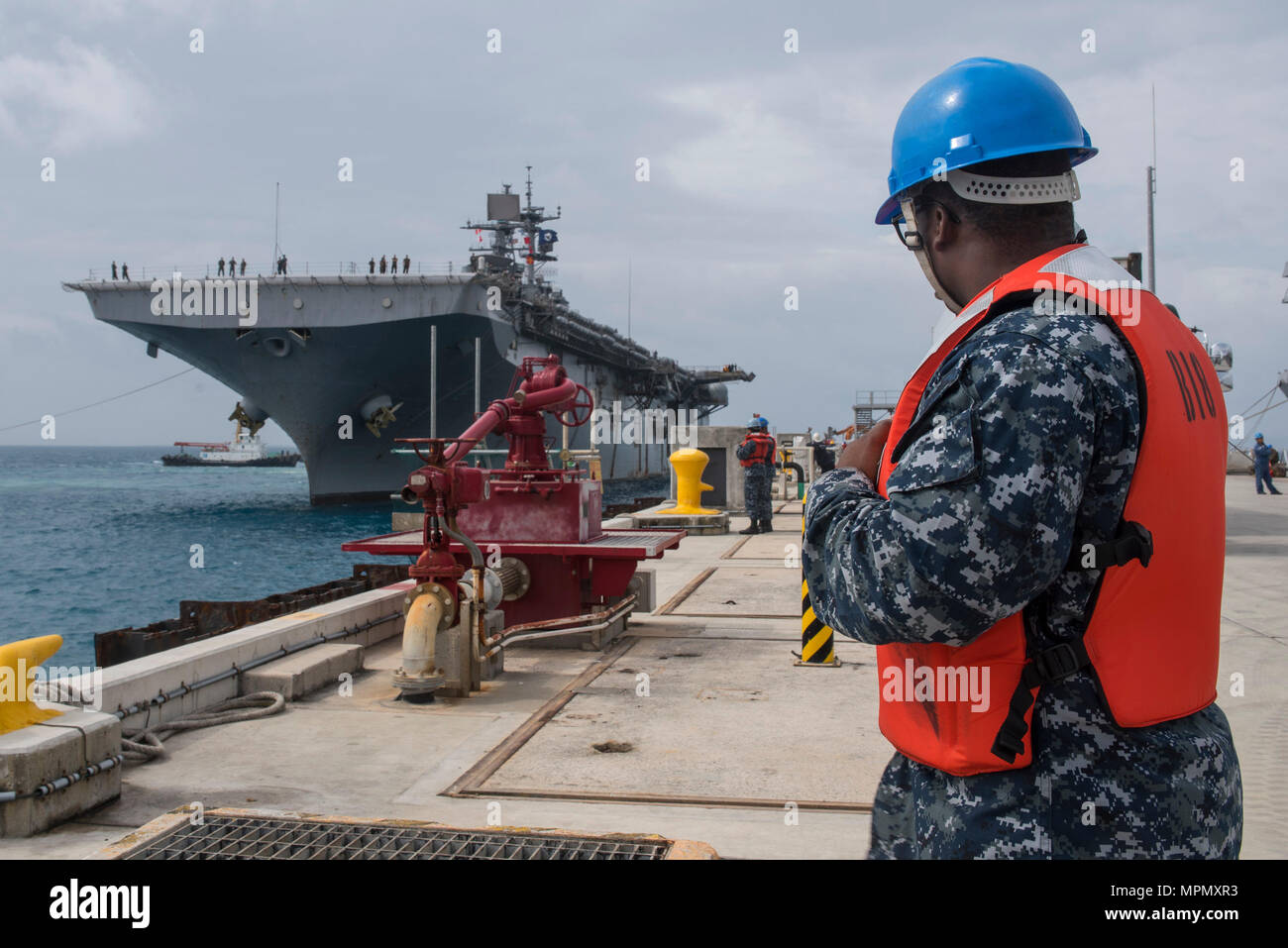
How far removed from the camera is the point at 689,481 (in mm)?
19156

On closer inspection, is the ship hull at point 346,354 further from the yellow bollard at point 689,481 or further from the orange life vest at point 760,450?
the orange life vest at point 760,450

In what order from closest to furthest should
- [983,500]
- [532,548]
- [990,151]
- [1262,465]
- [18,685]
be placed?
[983,500] < [990,151] < [18,685] < [532,548] < [1262,465]

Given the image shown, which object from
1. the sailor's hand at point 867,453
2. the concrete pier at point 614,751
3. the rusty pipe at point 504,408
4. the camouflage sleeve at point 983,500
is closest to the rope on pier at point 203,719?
the concrete pier at point 614,751

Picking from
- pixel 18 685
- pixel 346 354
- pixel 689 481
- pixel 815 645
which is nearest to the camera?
pixel 18 685

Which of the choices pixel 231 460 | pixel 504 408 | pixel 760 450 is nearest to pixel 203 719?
pixel 504 408

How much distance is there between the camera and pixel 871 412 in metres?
56.3

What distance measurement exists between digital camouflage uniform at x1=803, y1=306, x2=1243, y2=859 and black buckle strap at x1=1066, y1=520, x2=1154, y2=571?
25 mm

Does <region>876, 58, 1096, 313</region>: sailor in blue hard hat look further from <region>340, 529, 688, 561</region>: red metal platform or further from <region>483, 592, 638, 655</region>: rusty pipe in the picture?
<region>340, 529, 688, 561</region>: red metal platform

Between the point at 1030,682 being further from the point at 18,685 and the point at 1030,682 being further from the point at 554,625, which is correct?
the point at 554,625

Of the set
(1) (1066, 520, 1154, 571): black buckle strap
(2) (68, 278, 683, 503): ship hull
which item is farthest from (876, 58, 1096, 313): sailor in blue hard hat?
(2) (68, 278, 683, 503): ship hull

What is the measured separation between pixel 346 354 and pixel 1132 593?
127 feet

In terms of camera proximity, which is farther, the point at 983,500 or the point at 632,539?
the point at 632,539
